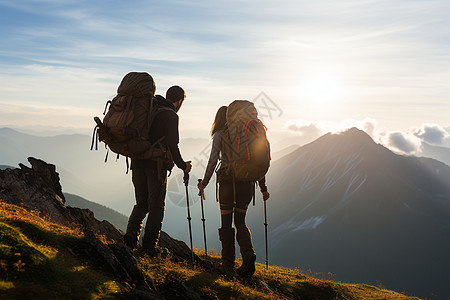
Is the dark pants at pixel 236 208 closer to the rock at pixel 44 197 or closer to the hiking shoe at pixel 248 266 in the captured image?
the hiking shoe at pixel 248 266

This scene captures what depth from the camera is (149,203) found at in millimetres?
9664

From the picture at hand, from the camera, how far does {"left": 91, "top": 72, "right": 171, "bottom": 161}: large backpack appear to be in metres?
9.10

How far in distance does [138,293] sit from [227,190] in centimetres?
453

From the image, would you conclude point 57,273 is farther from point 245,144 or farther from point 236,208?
point 245,144

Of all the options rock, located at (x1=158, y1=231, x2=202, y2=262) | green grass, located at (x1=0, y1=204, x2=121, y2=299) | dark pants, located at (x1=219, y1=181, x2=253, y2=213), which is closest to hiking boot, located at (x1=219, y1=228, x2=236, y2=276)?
dark pants, located at (x1=219, y1=181, x2=253, y2=213)

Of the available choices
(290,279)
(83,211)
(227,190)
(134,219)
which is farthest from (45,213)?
(290,279)

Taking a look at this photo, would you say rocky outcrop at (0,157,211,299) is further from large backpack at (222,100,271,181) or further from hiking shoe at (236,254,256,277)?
large backpack at (222,100,271,181)

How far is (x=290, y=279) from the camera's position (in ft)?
44.3

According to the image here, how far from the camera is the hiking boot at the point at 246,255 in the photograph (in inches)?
396

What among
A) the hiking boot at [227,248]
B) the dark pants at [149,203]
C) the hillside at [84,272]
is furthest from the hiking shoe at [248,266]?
the dark pants at [149,203]

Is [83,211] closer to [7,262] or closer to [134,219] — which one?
[134,219]

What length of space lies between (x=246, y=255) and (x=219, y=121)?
150 inches

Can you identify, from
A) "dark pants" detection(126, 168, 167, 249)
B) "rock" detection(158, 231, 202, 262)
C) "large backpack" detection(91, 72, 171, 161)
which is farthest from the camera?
"rock" detection(158, 231, 202, 262)

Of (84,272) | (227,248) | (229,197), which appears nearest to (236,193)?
(229,197)
